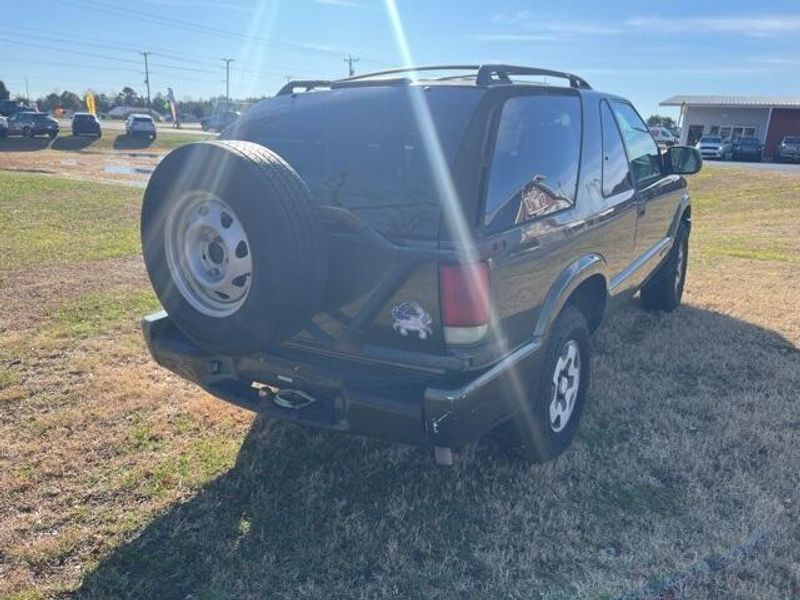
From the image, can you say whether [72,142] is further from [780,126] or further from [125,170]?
[780,126]

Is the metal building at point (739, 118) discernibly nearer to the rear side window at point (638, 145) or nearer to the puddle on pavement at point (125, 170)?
the puddle on pavement at point (125, 170)

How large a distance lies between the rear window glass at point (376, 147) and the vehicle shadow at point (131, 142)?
1389 inches

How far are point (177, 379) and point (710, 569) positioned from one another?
3263 millimetres

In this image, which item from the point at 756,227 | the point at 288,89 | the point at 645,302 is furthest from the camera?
the point at 756,227

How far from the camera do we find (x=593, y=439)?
11.7 ft

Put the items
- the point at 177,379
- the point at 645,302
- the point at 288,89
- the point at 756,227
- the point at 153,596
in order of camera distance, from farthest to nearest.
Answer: the point at 756,227 → the point at 645,302 → the point at 177,379 → the point at 288,89 → the point at 153,596

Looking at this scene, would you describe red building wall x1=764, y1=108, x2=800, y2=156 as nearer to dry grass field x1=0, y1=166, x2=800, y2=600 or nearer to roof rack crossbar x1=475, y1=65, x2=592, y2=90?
dry grass field x1=0, y1=166, x2=800, y2=600

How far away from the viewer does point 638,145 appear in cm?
455

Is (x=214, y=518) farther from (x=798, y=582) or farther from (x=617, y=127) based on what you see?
(x=617, y=127)

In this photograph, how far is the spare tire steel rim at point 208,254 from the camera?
2508 mm

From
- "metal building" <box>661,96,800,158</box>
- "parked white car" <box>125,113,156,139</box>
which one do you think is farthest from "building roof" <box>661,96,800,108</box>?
"parked white car" <box>125,113,156,139</box>

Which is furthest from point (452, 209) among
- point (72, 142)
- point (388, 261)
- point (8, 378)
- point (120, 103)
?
point (120, 103)

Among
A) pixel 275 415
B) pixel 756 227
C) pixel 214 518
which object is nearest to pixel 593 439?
pixel 275 415

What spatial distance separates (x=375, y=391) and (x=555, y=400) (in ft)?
3.85
